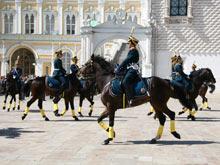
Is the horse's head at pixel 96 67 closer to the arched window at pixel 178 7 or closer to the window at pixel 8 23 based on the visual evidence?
the arched window at pixel 178 7

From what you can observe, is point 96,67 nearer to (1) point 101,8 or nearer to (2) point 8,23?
(1) point 101,8

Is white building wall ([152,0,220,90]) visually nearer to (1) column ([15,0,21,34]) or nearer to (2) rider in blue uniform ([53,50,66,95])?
(1) column ([15,0,21,34])

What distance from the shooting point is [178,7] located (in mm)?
39500

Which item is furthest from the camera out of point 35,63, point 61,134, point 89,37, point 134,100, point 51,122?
point 35,63

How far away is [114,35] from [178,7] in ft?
18.3

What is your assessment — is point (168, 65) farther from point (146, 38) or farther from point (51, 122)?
point (51, 122)

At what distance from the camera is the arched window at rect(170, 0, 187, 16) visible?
39344 mm

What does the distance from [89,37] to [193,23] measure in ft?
26.9

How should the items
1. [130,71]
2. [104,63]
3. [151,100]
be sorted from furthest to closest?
[104,63] < [151,100] < [130,71]

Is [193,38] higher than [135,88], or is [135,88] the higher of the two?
[193,38]

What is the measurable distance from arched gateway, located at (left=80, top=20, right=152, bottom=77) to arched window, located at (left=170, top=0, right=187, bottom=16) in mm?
2513

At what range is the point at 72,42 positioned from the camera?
5569 cm

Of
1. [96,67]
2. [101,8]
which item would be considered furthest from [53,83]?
[101,8]

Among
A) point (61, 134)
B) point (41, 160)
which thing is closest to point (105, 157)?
point (41, 160)
